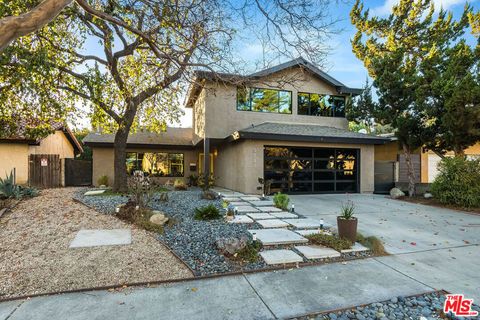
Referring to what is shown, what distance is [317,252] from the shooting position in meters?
4.66

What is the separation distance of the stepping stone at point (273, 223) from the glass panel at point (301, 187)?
6191 millimetres

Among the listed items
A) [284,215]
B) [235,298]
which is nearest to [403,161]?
[284,215]

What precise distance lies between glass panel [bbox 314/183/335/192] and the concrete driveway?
319cm

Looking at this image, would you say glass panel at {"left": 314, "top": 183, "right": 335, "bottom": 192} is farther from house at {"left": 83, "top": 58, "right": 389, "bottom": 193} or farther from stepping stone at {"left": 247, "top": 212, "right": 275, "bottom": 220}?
stepping stone at {"left": 247, "top": 212, "right": 275, "bottom": 220}

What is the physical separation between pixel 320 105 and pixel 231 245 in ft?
41.4

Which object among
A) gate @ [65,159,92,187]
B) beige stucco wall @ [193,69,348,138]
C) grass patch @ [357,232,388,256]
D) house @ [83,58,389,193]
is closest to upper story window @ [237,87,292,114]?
house @ [83,58,389,193]

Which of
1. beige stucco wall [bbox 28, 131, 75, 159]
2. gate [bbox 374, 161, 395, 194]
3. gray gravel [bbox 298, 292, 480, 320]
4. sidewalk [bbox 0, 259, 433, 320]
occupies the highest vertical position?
beige stucco wall [bbox 28, 131, 75, 159]

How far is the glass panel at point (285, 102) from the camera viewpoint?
570 inches

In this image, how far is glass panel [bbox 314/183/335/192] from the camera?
13.2 m

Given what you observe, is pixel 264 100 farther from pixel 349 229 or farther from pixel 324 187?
pixel 349 229

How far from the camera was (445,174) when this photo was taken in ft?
33.4

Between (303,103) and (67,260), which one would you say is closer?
(67,260)

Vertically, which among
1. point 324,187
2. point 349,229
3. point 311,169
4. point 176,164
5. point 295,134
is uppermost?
point 295,134

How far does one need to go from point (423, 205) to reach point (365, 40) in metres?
13.5
